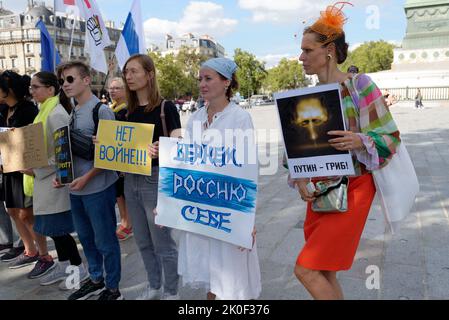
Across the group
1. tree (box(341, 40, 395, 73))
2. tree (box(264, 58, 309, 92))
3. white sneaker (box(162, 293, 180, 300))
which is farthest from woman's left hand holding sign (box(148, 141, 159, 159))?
tree (box(264, 58, 309, 92))

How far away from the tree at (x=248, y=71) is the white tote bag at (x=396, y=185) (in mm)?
68959

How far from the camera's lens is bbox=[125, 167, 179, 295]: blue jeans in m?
2.95

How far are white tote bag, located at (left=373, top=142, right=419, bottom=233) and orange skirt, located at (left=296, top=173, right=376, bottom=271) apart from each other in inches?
2.8

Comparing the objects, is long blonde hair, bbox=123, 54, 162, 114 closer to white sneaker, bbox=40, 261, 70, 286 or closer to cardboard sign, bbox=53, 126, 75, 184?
cardboard sign, bbox=53, 126, 75, 184

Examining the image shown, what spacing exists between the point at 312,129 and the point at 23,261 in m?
3.46

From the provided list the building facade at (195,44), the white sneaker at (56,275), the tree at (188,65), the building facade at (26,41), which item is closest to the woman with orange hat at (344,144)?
the white sneaker at (56,275)

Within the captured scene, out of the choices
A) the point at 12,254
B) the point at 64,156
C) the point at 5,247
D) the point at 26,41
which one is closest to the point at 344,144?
the point at 64,156

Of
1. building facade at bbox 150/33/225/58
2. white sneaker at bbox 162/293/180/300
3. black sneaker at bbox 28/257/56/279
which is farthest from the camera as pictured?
building facade at bbox 150/33/225/58

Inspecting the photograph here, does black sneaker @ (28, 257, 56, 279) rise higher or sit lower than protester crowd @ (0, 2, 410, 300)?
lower

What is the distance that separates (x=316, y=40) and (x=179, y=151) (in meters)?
1.08

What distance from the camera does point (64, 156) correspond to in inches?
123

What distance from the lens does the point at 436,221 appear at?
190 inches

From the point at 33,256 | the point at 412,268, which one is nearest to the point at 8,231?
the point at 33,256

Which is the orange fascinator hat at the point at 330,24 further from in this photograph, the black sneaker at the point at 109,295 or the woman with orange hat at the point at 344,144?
the black sneaker at the point at 109,295
